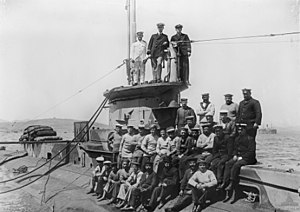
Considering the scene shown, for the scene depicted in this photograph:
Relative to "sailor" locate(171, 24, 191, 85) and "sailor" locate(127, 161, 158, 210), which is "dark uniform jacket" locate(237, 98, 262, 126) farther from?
"sailor" locate(171, 24, 191, 85)

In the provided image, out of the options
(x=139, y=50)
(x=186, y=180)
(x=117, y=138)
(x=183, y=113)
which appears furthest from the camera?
(x=139, y=50)

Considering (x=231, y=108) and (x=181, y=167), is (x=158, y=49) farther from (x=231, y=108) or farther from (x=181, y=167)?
(x=181, y=167)

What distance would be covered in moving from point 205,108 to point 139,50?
2972 millimetres

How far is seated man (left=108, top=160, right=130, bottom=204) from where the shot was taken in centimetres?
939

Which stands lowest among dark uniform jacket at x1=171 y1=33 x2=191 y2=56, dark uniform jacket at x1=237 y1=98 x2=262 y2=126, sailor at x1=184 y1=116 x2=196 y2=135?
sailor at x1=184 y1=116 x2=196 y2=135

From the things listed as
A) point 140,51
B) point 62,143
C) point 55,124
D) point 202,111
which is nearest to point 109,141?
point 140,51

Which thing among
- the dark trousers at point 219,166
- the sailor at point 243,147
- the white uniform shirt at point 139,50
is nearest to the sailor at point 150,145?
the dark trousers at point 219,166

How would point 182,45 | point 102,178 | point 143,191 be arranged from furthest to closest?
point 182,45, point 102,178, point 143,191

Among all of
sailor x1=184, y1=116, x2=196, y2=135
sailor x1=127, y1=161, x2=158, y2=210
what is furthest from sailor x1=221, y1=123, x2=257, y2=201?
sailor x1=127, y1=161, x2=158, y2=210

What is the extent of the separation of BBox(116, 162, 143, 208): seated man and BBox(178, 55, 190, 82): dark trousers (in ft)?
9.58

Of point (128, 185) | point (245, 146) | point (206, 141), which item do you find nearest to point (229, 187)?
point (245, 146)

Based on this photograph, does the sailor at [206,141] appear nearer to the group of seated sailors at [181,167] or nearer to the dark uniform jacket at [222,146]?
the group of seated sailors at [181,167]

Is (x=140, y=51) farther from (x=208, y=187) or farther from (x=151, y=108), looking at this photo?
(x=208, y=187)

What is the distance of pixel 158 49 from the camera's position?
1078 centimetres
